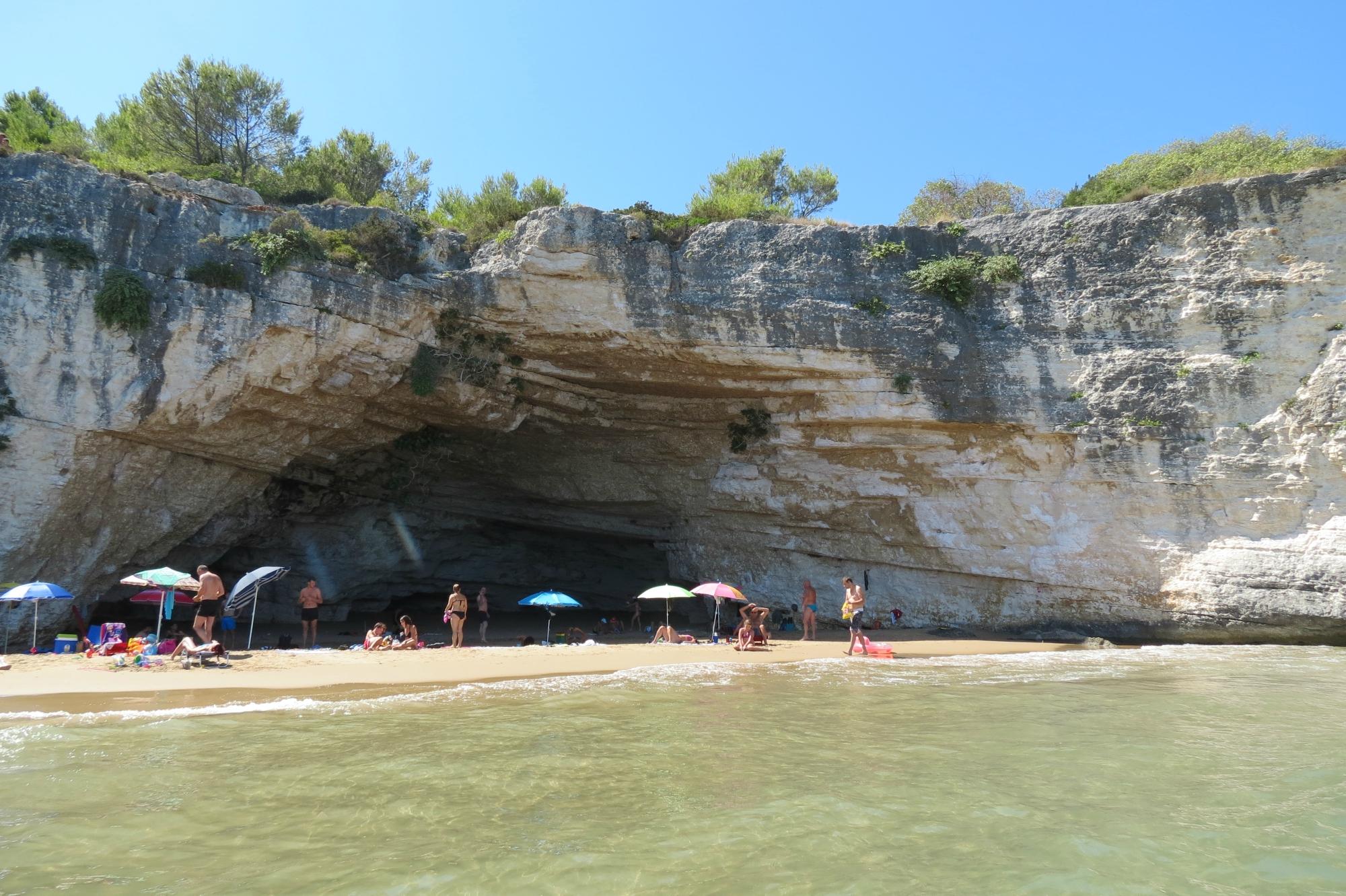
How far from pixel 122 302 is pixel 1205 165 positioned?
70.5 ft

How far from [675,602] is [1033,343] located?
11916 millimetres

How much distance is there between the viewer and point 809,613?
15.4 meters

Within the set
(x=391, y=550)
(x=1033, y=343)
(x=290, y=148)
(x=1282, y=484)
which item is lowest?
(x=391, y=550)

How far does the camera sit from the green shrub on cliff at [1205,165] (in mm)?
15223

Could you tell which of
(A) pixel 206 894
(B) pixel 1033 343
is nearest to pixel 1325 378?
(B) pixel 1033 343

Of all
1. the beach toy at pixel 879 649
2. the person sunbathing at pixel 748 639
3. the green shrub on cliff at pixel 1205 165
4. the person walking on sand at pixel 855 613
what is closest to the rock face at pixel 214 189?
the person sunbathing at pixel 748 639

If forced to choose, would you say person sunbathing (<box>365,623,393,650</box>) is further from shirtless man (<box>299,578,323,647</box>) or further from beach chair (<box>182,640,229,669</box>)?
beach chair (<box>182,640,229,669</box>)

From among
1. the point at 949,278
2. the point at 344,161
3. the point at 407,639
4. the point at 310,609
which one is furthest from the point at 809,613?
the point at 344,161

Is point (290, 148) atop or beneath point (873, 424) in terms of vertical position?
atop

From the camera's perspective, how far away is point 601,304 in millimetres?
15133

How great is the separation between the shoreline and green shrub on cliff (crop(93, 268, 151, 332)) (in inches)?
221

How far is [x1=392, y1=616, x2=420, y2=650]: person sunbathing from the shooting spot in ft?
43.4

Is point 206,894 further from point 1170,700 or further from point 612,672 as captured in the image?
point 1170,700

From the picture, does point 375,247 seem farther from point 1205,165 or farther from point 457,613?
point 1205,165
